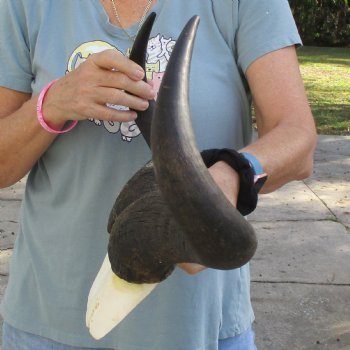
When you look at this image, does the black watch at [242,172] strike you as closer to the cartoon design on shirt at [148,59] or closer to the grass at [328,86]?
the cartoon design on shirt at [148,59]

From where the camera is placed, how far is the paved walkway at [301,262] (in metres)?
4.19

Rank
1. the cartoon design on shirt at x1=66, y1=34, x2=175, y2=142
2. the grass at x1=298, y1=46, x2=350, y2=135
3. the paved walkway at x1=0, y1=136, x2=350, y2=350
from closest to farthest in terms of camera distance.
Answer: the cartoon design on shirt at x1=66, y1=34, x2=175, y2=142, the paved walkway at x1=0, y1=136, x2=350, y2=350, the grass at x1=298, y1=46, x2=350, y2=135

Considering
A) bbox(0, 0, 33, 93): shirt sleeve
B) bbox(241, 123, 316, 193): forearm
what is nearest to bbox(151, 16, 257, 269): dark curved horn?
bbox(241, 123, 316, 193): forearm

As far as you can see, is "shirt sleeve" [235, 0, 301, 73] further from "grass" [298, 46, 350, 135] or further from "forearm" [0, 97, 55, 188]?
"grass" [298, 46, 350, 135]

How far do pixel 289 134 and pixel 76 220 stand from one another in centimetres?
59

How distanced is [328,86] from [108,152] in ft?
40.0

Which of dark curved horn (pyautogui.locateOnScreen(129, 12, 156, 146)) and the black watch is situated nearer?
the black watch

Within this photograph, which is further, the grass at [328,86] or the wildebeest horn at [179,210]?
the grass at [328,86]

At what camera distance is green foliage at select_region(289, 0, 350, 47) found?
24.9 metres

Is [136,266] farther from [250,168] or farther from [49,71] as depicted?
[49,71]

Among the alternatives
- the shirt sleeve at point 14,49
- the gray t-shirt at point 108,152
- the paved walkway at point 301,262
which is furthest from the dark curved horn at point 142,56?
the paved walkway at point 301,262

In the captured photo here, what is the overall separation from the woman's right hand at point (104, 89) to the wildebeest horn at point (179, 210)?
0.28m

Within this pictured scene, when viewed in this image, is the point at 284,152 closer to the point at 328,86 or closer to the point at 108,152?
the point at 108,152

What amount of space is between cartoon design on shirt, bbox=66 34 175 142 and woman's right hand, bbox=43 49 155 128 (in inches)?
7.1
